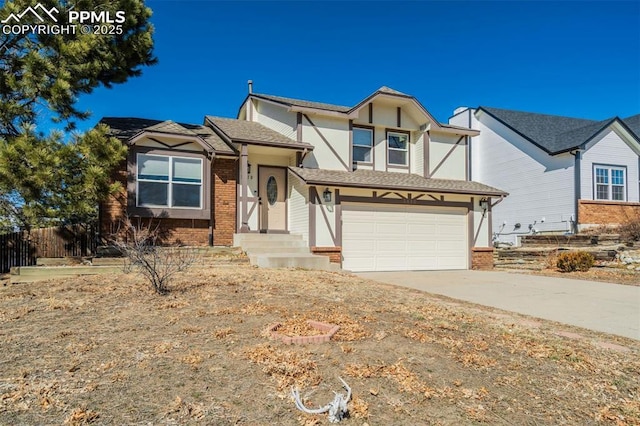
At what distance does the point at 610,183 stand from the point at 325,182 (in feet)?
50.0

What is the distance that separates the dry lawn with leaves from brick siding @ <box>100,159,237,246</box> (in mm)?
5686

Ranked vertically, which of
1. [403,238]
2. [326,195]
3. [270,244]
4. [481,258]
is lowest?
[481,258]

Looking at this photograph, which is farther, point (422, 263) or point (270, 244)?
point (422, 263)

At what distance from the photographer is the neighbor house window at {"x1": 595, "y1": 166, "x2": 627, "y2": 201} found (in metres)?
19.0

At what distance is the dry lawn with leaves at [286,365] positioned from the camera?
2941 millimetres

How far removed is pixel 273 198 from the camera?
13883mm

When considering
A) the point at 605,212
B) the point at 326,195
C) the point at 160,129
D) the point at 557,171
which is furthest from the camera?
the point at 557,171

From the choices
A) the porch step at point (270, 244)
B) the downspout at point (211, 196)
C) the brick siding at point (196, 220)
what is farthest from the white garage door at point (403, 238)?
the downspout at point (211, 196)

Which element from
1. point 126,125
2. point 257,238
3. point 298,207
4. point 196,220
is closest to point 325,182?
point 298,207

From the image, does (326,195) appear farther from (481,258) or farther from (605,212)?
(605,212)

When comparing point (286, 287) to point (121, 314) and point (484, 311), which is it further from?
point (484, 311)

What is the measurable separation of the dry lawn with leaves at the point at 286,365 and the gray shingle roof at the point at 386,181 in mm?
6803

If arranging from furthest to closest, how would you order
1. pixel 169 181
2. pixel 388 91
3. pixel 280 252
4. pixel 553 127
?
pixel 553 127 < pixel 388 91 < pixel 169 181 < pixel 280 252

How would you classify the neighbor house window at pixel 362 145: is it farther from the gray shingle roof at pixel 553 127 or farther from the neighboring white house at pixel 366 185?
the gray shingle roof at pixel 553 127
